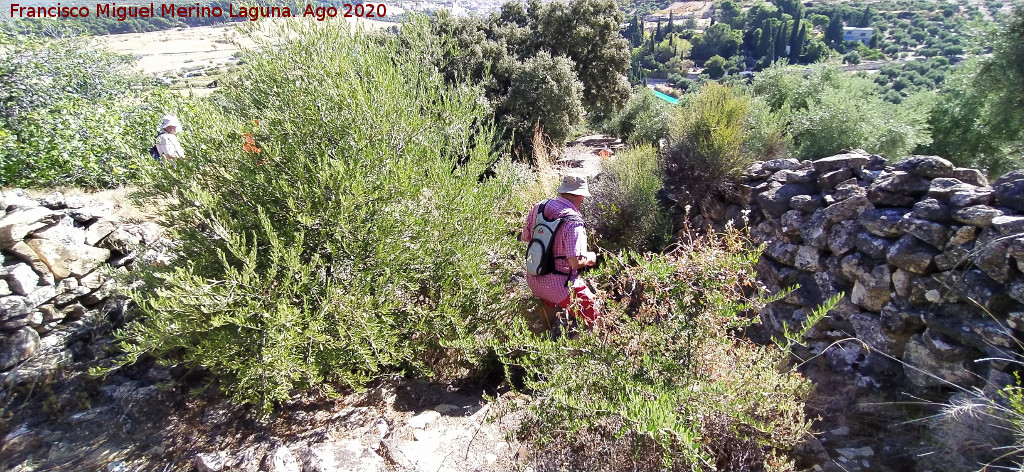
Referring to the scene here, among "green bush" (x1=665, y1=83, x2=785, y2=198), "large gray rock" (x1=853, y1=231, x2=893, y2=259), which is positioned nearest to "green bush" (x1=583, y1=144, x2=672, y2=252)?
"green bush" (x1=665, y1=83, x2=785, y2=198)

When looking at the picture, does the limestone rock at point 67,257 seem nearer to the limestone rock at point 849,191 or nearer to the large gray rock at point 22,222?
the large gray rock at point 22,222

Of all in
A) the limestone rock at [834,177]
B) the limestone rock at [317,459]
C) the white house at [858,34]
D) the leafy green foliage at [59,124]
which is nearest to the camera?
the limestone rock at [317,459]

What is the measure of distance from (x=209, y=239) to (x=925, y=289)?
4.73 meters

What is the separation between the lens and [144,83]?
407 inches

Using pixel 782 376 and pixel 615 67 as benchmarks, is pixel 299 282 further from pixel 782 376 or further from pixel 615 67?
pixel 615 67

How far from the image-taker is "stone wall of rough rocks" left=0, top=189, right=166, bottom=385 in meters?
3.78

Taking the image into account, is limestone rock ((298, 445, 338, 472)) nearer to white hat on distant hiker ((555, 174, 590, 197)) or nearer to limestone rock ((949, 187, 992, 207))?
white hat on distant hiker ((555, 174, 590, 197))

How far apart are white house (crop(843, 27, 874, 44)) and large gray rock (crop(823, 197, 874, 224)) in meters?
55.3

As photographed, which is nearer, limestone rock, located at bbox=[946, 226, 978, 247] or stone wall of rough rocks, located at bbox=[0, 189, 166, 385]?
limestone rock, located at bbox=[946, 226, 978, 247]

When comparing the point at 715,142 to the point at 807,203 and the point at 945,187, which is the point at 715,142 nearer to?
the point at 807,203

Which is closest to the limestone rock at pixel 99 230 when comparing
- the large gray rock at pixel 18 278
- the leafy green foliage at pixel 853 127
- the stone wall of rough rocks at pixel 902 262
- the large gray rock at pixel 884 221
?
the large gray rock at pixel 18 278

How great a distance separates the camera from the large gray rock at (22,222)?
391 centimetres

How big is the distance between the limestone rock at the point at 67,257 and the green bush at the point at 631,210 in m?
4.83

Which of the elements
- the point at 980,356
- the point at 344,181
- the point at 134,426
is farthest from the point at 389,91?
the point at 980,356
